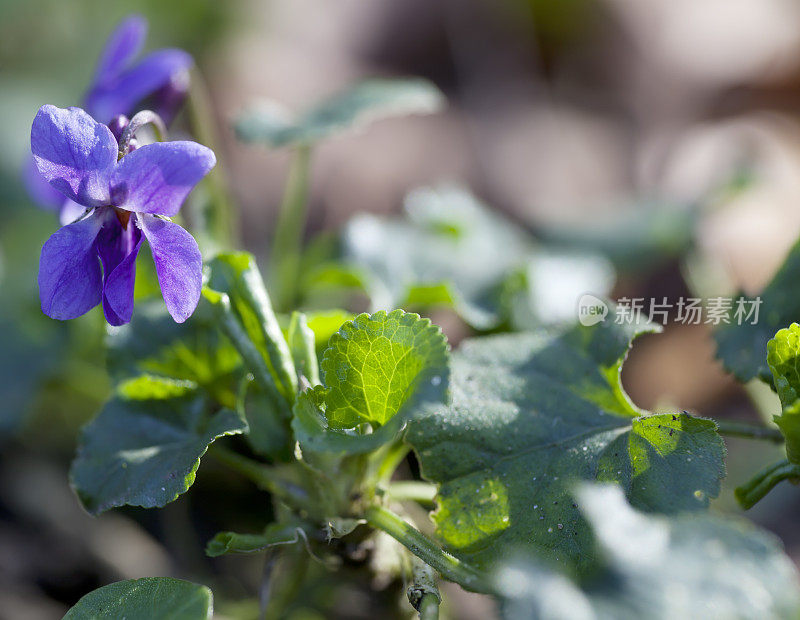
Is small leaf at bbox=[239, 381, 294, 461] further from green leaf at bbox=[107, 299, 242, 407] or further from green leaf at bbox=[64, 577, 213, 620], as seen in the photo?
green leaf at bbox=[64, 577, 213, 620]

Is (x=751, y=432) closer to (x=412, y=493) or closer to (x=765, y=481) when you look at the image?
(x=765, y=481)

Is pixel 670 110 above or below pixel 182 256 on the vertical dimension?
below

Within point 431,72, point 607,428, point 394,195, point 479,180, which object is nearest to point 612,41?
point 431,72

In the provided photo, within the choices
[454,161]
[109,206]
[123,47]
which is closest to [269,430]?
[109,206]

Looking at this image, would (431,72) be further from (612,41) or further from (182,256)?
(182,256)

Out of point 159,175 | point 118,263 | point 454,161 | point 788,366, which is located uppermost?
point 159,175
